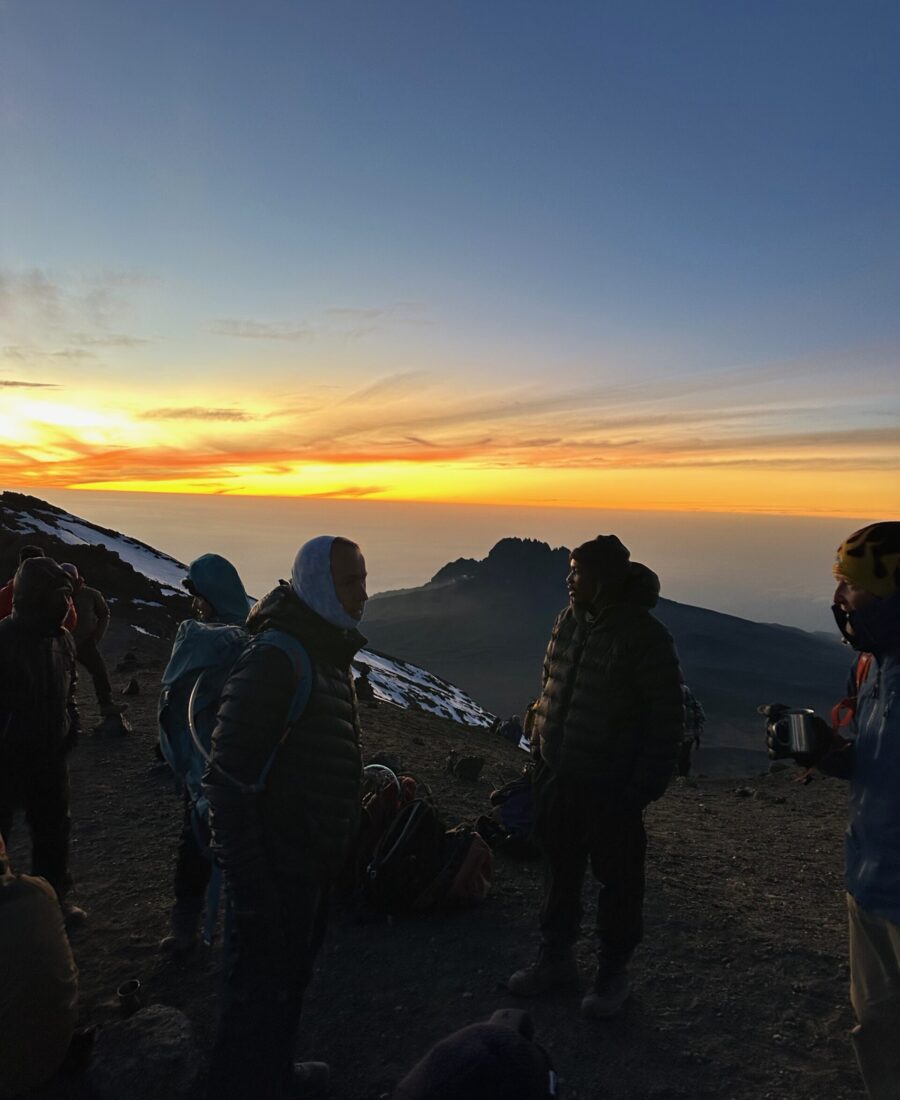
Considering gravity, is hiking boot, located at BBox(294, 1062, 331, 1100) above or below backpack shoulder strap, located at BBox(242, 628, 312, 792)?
below

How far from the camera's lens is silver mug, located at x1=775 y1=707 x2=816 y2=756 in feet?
11.8

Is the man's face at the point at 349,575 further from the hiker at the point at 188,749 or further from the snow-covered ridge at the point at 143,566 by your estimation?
the snow-covered ridge at the point at 143,566

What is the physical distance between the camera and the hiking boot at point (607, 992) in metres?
4.93

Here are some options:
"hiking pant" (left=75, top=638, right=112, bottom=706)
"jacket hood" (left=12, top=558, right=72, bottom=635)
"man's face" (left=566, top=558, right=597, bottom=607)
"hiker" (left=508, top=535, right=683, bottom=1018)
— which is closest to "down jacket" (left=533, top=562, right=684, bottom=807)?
"hiker" (left=508, top=535, right=683, bottom=1018)

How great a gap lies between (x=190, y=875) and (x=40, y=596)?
8.01 ft

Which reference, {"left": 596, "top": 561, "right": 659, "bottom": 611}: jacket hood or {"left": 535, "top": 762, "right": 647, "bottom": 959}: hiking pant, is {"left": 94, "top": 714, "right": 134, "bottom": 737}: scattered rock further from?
{"left": 596, "top": 561, "right": 659, "bottom": 611}: jacket hood

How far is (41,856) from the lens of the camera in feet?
18.8

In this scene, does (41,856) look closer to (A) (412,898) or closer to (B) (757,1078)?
(A) (412,898)

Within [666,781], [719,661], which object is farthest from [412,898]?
[719,661]

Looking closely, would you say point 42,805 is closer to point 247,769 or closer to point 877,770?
point 247,769

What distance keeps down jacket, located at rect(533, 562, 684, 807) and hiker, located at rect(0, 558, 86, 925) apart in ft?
13.0

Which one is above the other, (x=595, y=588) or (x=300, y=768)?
(x=595, y=588)

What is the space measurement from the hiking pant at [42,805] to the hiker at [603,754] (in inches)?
150

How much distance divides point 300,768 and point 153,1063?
8.03ft
